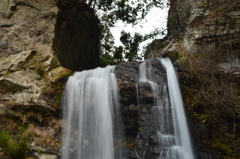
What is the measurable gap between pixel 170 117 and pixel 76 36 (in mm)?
7419

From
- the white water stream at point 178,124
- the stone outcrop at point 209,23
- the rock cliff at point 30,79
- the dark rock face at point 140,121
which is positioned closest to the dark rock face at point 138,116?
the dark rock face at point 140,121

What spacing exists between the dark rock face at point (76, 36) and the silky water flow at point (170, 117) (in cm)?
438

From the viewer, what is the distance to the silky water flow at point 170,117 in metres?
5.69

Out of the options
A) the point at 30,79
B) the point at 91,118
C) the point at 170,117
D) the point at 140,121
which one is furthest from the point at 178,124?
the point at 30,79

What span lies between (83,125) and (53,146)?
3.63 ft

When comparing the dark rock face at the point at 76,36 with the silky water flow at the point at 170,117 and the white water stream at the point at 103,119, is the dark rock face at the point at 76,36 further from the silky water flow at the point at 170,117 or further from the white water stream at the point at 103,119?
the silky water flow at the point at 170,117

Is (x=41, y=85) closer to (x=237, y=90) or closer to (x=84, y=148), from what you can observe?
(x=84, y=148)

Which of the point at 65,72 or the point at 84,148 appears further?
the point at 65,72

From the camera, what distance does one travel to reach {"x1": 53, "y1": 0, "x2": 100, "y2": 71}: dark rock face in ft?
30.7

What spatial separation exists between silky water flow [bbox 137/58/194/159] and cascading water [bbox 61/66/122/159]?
110 cm

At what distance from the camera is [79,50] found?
11344 mm

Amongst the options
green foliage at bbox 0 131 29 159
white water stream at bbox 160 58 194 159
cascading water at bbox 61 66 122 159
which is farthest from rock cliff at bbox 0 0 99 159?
white water stream at bbox 160 58 194 159

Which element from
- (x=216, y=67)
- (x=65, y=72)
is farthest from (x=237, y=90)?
(x=65, y=72)

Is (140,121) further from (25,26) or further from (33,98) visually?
(25,26)
